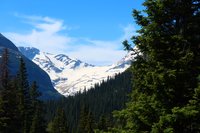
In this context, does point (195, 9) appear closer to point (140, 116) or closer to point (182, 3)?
point (182, 3)

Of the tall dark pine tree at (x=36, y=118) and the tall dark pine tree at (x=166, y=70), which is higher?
the tall dark pine tree at (x=166, y=70)

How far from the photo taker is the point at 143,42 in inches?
725

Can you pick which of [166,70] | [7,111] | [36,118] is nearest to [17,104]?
[7,111]

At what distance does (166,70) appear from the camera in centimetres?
1728

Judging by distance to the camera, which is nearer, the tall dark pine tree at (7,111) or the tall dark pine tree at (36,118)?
the tall dark pine tree at (7,111)

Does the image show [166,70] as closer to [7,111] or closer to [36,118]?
[7,111]

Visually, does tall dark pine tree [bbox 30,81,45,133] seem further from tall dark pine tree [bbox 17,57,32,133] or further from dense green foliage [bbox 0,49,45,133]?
tall dark pine tree [bbox 17,57,32,133]

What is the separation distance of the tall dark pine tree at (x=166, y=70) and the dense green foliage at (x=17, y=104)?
3162cm

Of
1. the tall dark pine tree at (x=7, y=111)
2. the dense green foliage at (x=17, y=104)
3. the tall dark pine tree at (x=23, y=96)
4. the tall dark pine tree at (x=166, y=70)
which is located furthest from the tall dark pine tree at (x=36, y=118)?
the tall dark pine tree at (x=166, y=70)

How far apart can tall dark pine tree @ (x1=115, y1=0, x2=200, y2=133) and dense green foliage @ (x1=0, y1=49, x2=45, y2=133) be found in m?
31.6

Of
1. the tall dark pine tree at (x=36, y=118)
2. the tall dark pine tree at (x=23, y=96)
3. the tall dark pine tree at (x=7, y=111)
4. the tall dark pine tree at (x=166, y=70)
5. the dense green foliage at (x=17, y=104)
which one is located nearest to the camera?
the tall dark pine tree at (x=166, y=70)

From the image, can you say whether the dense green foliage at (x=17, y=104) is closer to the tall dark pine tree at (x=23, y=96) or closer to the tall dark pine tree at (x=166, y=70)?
the tall dark pine tree at (x=23, y=96)

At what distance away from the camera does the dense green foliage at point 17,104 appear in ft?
158

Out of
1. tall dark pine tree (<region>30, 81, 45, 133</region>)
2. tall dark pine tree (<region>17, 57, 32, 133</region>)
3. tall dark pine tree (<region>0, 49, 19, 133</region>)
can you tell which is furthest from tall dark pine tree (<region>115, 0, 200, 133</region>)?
tall dark pine tree (<region>30, 81, 45, 133</region>)
